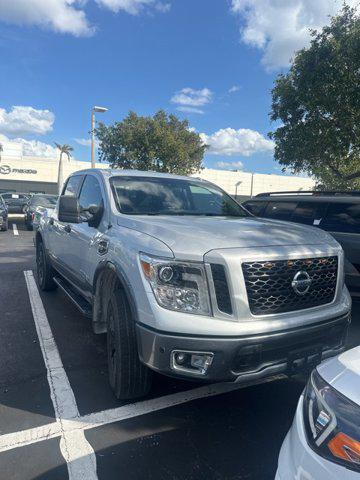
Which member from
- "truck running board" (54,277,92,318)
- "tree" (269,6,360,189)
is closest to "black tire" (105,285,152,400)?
"truck running board" (54,277,92,318)

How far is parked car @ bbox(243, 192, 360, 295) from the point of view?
16.5ft

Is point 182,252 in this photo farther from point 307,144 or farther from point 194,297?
point 307,144

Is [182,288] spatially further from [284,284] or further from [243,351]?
[284,284]

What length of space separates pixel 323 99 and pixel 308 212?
6.92 meters

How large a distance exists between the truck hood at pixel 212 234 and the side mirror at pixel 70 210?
0.50 metres

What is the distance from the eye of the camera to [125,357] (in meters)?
2.90

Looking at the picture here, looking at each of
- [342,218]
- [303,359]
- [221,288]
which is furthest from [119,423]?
[342,218]

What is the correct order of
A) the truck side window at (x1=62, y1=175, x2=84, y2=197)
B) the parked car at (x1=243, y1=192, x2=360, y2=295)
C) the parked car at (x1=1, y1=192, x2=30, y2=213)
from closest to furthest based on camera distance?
the parked car at (x1=243, y1=192, x2=360, y2=295) → the truck side window at (x1=62, y1=175, x2=84, y2=197) → the parked car at (x1=1, y1=192, x2=30, y2=213)

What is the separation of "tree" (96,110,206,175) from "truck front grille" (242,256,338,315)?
66.3 feet

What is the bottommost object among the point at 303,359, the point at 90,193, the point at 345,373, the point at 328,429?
the point at 303,359

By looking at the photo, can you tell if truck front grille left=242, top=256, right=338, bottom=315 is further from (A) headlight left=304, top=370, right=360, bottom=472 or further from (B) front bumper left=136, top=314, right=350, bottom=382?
(A) headlight left=304, top=370, right=360, bottom=472

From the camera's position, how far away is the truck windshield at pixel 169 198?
154 inches

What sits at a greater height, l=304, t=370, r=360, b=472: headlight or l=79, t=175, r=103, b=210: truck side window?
l=79, t=175, r=103, b=210: truck side window

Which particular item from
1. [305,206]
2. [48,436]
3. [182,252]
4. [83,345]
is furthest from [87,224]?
[305,206]
